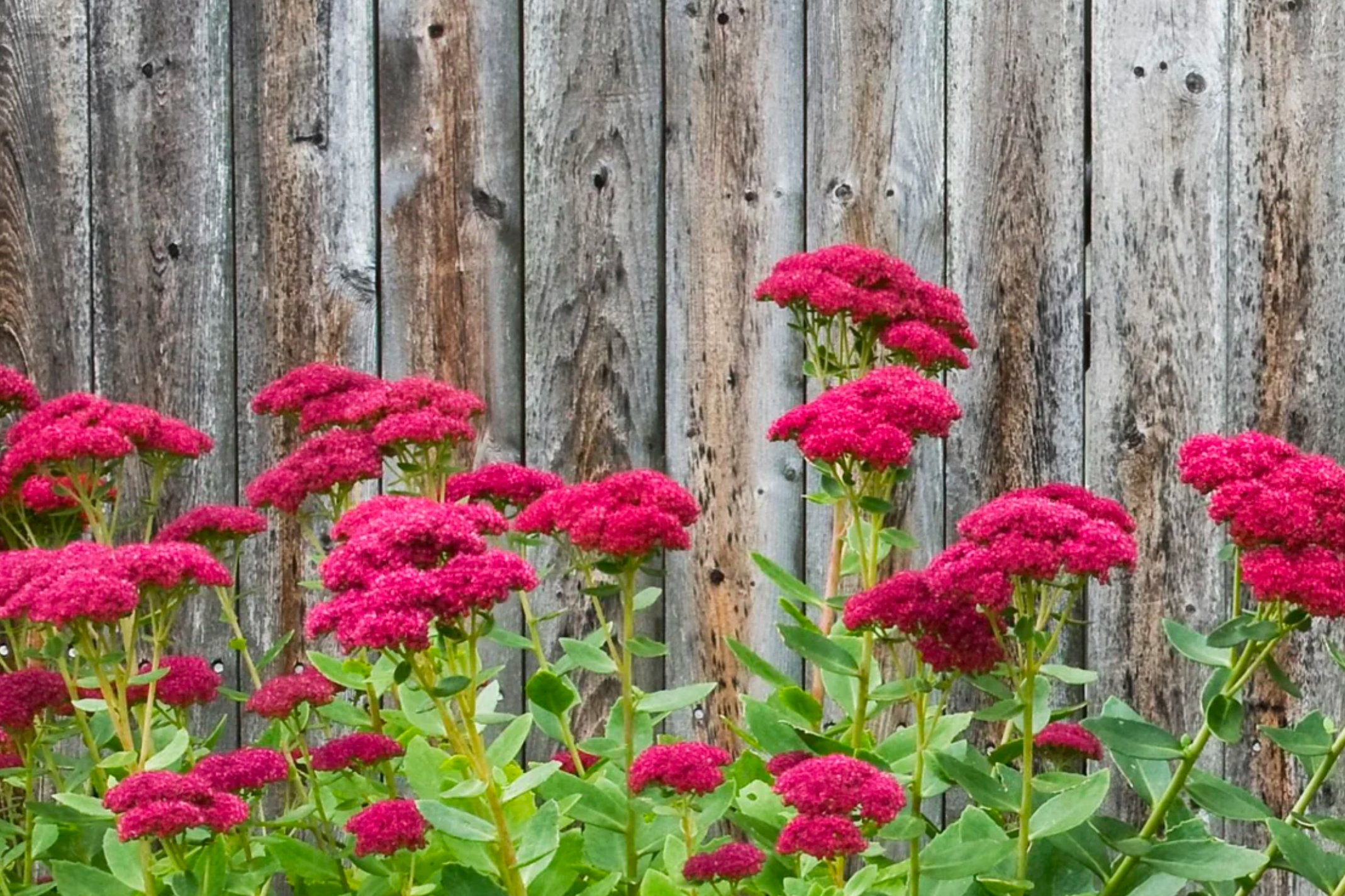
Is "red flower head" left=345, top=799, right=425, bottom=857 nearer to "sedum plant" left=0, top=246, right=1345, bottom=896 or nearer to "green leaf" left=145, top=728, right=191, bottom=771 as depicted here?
"sedum plant" left=0, top=246, right=1345, bottom=896

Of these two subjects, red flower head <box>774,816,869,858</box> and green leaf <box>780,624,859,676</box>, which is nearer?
red flower head <box>774,816,869,858</box>

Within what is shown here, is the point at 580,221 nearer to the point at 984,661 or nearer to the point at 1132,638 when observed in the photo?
the point at 1132,638

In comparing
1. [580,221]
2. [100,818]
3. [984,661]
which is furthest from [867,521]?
[100,818]

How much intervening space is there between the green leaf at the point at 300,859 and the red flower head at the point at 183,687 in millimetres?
276

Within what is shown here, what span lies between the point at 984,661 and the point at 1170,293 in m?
1.66

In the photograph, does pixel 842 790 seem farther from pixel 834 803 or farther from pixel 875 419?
pixel 875 419

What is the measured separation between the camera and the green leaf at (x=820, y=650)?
2.62m

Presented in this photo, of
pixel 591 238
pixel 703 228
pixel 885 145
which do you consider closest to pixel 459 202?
pixel 591 238

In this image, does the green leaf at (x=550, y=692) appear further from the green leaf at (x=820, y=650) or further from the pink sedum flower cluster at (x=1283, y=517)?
the pink sedum flower cluster at (x=1283, y=517)

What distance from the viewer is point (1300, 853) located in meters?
2.40

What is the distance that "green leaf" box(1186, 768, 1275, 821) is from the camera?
7.86 ft

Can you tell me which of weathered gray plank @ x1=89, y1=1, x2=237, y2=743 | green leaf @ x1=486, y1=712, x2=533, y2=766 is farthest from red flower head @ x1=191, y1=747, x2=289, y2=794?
weathered gray plank @ x1=89, y1=1, x2=237, y2=743

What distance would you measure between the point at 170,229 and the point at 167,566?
1.76 meters

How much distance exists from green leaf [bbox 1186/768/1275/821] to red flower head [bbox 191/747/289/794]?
135 cm
